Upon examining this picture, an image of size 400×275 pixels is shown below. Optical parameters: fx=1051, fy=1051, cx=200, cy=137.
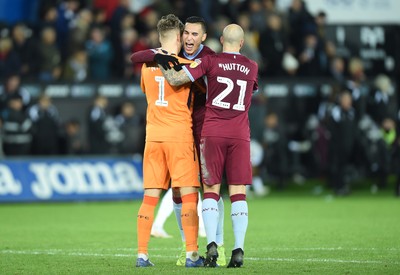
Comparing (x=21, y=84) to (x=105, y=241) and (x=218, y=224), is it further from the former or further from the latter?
(x=218, y=224)

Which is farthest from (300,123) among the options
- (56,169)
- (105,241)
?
(105,241)

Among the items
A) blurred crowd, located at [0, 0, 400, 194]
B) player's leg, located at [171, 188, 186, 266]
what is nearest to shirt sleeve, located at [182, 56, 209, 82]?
player's leg, located at [171, 188, 186, 266]

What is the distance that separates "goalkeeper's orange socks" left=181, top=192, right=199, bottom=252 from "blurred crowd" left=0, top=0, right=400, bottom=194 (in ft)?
34.3

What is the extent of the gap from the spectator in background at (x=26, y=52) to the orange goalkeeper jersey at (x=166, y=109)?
11.5m

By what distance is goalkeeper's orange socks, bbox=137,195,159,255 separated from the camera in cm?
997

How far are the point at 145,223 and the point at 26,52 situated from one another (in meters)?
11.9

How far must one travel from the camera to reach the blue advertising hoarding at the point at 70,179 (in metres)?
19.8

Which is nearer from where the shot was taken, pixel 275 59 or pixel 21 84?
pixel 21 84

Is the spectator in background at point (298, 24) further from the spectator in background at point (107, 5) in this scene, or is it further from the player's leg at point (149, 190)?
the player's leg at point (149, 190)

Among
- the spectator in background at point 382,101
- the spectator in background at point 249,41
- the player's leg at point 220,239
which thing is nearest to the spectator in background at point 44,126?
the spectator in background at point 249,41

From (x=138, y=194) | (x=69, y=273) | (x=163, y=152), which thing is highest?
(x=163, y=152)

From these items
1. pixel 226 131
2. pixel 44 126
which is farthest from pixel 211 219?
pixel 44 126

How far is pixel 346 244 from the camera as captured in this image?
12.3 m

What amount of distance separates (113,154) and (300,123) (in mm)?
4398
